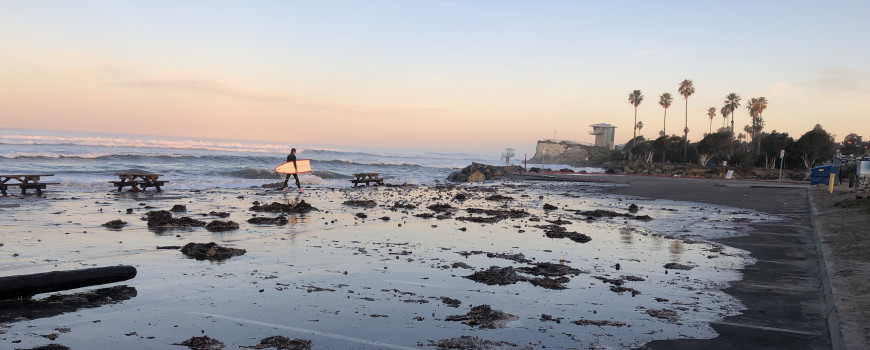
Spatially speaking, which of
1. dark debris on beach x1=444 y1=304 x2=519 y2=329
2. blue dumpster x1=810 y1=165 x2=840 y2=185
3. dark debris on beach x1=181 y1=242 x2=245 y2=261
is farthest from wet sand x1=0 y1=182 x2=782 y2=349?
blue dumpster x1=810 y1=165 x2=840 y2=185

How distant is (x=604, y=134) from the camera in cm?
14475

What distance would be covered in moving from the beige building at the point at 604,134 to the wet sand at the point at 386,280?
134 meters

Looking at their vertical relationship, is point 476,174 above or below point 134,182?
above

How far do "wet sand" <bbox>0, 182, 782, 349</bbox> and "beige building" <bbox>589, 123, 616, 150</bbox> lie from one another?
441ft

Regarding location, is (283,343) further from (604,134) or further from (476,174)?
(604,134)

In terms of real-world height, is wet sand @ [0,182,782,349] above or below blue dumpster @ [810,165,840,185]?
below

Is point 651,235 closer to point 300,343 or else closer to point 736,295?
point 736,295

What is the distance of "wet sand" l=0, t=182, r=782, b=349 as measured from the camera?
5.35 meters

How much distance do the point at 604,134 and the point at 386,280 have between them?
145m

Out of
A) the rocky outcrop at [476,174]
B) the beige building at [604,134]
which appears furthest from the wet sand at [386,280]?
the beige building at [604,134]

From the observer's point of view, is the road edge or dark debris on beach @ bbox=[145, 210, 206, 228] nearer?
the road edge

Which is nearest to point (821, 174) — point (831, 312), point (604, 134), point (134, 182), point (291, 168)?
point (291, 168)

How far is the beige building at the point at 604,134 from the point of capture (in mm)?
143750

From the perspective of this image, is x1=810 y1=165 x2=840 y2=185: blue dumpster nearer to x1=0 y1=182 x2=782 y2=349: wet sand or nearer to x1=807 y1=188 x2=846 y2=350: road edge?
x1=0 y1=182 x2=782 y2=349: wet sand
